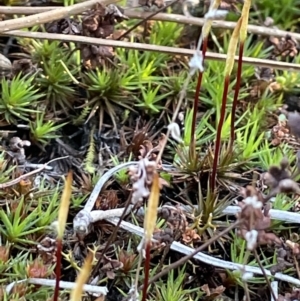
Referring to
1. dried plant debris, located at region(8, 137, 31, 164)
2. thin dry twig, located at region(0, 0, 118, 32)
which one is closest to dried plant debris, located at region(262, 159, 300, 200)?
dried plant debris, located at region(8, 137, 31, 164)

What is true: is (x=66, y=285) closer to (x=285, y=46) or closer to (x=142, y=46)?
(x=142, y=46)

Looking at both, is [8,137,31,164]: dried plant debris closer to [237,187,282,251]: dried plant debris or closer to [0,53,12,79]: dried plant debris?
[0,53,12,79]: dried plant debris

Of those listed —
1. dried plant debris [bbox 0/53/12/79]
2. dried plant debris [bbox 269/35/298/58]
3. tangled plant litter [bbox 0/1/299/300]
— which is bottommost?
tangled plant litter [bbox 0/1/299/300]

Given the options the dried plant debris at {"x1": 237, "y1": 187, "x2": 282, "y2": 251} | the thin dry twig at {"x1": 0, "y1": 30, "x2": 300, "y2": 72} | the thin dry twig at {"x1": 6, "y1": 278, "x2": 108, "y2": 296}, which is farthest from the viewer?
the thin dry twig at {"x1": 0, "y1": 30, "x2": 300, "y2": 72}

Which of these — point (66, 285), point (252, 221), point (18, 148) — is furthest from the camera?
point (18, 148)

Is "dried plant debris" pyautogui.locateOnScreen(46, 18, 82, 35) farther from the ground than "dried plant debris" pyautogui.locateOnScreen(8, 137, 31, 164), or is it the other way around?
"dried plant debris" pyautogui.locateOnScreen(46, 18, 82, 35)

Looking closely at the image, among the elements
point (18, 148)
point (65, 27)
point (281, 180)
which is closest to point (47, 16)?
point (65, 27)

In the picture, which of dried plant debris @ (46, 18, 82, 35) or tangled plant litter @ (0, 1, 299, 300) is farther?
dried plant debris @ (46, 18, 82, 35)
